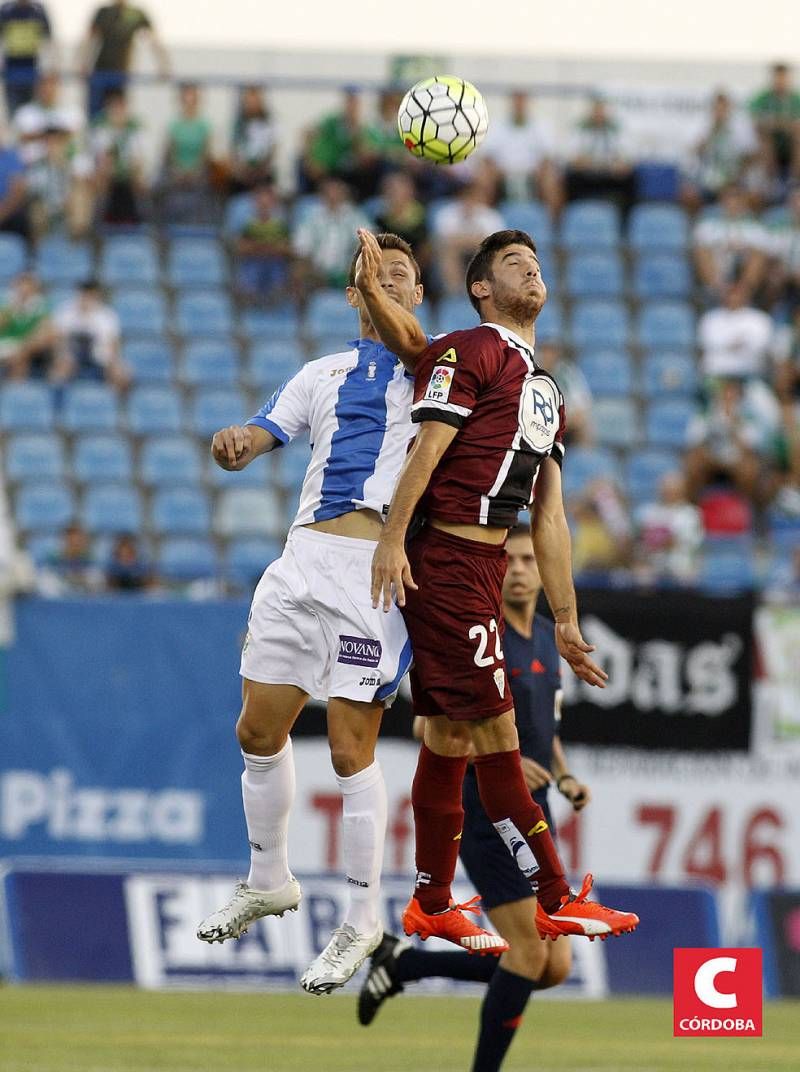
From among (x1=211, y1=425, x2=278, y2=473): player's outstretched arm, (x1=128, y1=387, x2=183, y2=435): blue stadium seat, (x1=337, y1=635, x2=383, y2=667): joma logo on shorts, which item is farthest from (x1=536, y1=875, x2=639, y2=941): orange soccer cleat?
(x1=128, y1=387, x2=183, y2=435): blue stadium seat

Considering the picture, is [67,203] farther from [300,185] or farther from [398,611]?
[398,611]

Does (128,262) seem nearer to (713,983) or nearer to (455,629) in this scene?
(455,629)

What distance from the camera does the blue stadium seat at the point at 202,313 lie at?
20078mm

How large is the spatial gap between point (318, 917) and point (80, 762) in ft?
7.26

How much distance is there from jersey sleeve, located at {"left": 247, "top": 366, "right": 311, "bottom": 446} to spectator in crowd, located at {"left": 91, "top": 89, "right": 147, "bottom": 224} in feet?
37.9

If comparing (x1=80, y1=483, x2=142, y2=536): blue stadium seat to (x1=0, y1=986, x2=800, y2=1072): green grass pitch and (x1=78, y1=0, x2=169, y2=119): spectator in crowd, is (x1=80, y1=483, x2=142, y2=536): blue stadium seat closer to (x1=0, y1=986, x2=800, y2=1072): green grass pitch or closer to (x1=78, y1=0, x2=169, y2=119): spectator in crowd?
(x1=0, y1=986, x2=800, y2=1072): green grass pitch

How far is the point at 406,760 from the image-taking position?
16.2 meters

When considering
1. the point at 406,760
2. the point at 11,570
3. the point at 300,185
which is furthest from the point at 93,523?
the point at 300,185

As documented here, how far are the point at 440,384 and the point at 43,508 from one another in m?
9.71

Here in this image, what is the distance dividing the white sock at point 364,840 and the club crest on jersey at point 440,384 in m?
1.54

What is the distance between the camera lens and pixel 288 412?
909cm

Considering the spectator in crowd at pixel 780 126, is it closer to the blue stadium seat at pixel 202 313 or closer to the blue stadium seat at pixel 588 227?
the blue stadium seat at pixel 588 227

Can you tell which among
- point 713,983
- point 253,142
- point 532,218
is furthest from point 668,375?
point 713,983

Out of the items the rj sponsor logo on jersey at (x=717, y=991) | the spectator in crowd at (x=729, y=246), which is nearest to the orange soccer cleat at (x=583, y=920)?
the rj sponsor logo on jersey at (x=717, y=991)
